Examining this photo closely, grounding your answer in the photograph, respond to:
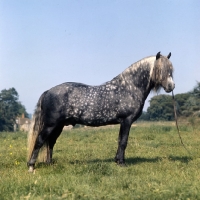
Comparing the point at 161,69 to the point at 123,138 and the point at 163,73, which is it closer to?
the point at 163,73

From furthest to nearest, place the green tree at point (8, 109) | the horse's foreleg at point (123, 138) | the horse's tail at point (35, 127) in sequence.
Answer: the green tree at point (8, 109), the horse's foreleg at point (123, 138), the horse's tail at point (35, 127)

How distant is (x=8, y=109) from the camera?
77.8 metres

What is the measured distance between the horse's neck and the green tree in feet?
199

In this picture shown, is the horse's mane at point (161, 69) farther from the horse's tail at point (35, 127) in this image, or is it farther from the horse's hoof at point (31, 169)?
the horse's hoof at point (31, 169)

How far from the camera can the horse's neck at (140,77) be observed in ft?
24.7

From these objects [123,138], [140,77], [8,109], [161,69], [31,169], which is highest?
[8,109]

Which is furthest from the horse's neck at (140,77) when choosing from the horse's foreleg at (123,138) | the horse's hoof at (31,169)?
the horse's hoof at (31,169)

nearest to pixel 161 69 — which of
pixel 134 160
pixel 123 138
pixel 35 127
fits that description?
pixel 123 138

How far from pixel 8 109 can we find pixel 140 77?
7378cm

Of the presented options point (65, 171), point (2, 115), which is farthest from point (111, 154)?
point (2, 115)

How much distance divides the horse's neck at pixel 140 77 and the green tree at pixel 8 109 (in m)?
60.6

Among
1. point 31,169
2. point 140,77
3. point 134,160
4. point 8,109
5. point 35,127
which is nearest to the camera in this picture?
point 31,169

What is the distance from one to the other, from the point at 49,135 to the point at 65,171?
1.33 metres

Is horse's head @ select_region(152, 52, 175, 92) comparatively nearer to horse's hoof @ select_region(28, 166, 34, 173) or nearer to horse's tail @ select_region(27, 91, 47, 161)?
horse's tail @ select_region(27, 91, 47, 161)
